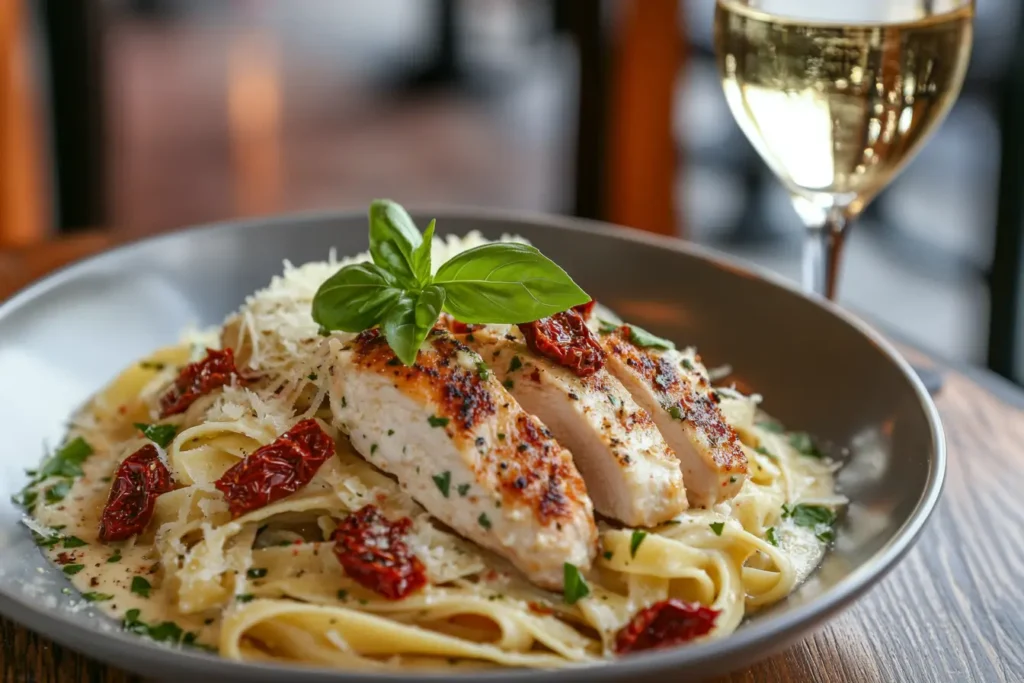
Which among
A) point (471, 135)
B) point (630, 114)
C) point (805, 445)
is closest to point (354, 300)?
point (805, 445)

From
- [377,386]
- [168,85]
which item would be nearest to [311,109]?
[168,85]

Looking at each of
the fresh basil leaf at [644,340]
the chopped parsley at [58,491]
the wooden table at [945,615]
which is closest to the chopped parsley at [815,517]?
the wooden table at [945,615]

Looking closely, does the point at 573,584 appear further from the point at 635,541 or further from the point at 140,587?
the point at 140,587

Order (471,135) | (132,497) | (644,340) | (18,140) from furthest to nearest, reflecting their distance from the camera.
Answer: (471,135), (18,140), (644,340), (132,497)

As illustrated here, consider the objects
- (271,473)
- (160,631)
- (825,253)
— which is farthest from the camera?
(825,253)

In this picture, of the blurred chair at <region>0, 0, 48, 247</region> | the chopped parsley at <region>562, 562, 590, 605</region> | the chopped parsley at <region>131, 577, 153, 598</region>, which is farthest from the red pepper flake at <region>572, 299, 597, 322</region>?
the blurred chair at <region>0, 0, 48, 247</region>

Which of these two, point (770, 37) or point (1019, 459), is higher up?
point (770, 37)

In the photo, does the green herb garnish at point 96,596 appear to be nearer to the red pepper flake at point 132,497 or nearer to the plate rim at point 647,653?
the plate rim at point 647,653

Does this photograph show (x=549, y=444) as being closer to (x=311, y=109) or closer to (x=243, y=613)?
(x=243, y=613)
